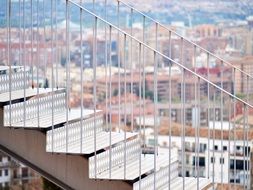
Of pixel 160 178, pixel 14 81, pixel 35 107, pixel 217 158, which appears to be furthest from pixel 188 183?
pixel 217 158

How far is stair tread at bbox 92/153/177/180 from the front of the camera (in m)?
3.94

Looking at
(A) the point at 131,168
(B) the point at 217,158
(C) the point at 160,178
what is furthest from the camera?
(B) the point at 217,158

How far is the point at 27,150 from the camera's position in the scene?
13.5ft

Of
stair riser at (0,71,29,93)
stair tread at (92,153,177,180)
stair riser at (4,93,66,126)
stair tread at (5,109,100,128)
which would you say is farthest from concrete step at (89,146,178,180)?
stair riser at (0,71,29,93)

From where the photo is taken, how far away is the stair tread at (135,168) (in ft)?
12.9

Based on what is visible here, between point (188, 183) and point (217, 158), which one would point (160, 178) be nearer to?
point (188, 183)

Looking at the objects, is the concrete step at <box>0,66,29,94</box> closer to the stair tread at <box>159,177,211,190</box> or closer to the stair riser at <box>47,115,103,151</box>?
the stair riser at <box>47,115,103,151</box>

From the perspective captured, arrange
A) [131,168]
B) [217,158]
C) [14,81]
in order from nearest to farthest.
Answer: [131,168]
[14,81]
[217,158]

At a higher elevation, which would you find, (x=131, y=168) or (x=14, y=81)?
(x=14, y=81)

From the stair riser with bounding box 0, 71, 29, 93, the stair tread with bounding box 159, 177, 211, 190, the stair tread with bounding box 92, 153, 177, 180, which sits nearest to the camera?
the stair tread with bounding box 92, 153, 177, 180

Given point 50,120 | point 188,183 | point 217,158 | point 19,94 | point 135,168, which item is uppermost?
point 19,94

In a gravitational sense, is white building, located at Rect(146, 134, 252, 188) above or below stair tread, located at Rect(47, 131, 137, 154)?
below

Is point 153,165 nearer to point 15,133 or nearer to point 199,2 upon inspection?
point 15,133

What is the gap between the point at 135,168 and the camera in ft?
13.6
